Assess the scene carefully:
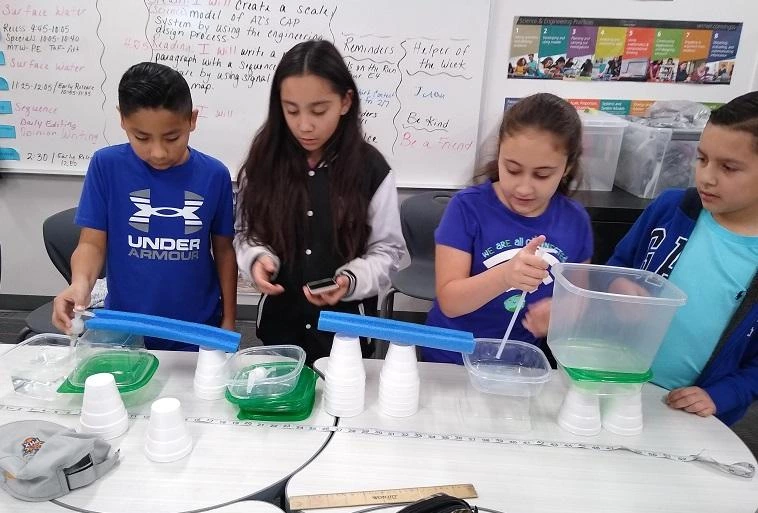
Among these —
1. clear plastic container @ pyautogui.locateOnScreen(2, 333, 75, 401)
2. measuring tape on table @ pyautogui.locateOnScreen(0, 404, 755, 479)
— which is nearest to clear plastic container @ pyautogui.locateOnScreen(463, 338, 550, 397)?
measuring tape on table @ pyautogui.locateOnScreen(0, 404, 755, 479)

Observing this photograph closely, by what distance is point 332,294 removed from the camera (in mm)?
1247

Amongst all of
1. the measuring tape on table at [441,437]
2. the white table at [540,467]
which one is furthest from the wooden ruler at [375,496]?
the measuring tape on table at [441,437]

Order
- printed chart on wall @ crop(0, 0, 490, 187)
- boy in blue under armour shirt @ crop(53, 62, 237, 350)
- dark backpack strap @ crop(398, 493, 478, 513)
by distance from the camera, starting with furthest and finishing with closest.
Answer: printed chart on wall @ crop(0, 0, 490, 187) → boy in blue under armour shirt @ crop(53, 62, 237, 350) → dark backpack strap @ crop(398, 493, 478, 513)

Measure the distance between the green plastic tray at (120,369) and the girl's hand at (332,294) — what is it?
0.36 m

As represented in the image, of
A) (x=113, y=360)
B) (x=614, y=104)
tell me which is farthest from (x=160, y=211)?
(x=614, y=104)

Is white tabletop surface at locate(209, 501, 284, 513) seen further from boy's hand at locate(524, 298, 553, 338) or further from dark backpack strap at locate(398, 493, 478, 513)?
boy's hand at locate(524, 298, 553, 338)

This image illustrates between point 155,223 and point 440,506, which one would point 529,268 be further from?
point 155,223

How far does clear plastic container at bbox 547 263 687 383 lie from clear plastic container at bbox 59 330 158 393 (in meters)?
0.85

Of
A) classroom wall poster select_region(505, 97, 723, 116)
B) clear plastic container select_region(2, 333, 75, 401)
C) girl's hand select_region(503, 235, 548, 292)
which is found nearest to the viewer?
girl's hand select_region(503, 235, 548, 292)

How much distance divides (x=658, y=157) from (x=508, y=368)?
1.71 m

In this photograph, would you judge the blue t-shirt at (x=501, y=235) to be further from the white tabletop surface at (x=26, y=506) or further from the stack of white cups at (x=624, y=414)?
the white tabletop surface at (x=26, y=506)

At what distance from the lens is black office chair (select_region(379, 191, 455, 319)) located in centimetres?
235

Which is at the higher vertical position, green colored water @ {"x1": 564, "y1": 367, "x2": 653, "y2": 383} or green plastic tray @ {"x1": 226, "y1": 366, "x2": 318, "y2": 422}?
green colored water @ {"x1": 564, "y1": 367, "x2": 653, "y2": 383}

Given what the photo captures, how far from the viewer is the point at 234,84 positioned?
254cm
